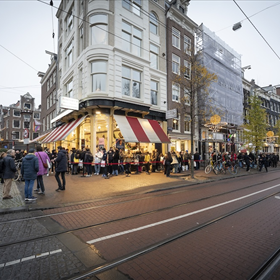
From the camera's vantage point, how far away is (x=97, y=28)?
14797 millimetres

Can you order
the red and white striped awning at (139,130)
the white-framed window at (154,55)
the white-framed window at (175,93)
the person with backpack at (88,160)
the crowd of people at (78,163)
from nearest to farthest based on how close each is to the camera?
1. the crowd of people at (78,163)
2. the person with backpack at (88,160)
3. the red and white striped awning at (139,130)
4. the white-framed window at (154,55)
5. the white-framed window at (175,93)

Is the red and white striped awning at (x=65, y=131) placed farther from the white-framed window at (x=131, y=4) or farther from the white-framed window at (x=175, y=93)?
the white-framed window at (x=175, y=93)

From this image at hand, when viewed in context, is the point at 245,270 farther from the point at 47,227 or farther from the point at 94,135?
the point at 94,135

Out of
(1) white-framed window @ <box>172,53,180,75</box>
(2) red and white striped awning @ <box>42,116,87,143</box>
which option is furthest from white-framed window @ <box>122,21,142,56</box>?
(2) red and white striped awning @ <box>42,116,87,143</box>

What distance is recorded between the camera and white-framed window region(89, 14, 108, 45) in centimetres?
1466

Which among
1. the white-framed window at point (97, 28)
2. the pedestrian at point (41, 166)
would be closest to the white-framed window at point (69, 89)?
the white-framed window at point (97, 28)

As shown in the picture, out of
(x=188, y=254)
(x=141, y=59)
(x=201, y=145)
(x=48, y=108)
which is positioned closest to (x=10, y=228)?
(x=188, y=254)

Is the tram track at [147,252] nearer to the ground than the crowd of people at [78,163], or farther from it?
nearer to the ground

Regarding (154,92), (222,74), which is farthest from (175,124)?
(222,74)

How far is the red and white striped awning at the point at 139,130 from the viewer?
46.8ft

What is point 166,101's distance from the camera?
64.1 feet

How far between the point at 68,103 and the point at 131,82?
5430mm

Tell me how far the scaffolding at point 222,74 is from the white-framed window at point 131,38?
410 inches

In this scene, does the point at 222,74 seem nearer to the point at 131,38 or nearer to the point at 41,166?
the point at 131,38
